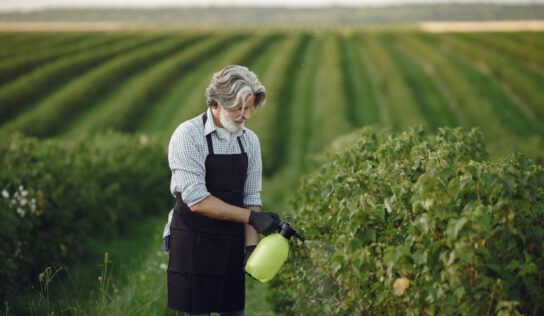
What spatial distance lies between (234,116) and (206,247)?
76cm

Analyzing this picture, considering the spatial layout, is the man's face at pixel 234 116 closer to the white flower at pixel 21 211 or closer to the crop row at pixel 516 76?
the white flower at pixel 21 211

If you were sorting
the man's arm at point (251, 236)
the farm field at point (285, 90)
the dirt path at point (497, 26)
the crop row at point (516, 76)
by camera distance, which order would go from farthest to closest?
the dirt path at point (497, 26) → the crop row at point (516, 76) → the farm field at point (285, 90) → the man's arm at point (251, 236)

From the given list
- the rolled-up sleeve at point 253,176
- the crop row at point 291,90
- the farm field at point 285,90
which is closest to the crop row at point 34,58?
the farm field at point 285,90

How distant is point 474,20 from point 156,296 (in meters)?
56.4

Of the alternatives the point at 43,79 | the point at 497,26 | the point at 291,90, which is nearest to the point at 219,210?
the point at 43,79

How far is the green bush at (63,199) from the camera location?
4.91 meters

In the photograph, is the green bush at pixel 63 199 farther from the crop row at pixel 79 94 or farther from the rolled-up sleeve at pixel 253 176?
the crop row at pixel 79 94

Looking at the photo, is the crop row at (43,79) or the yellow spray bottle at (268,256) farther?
the crop row at (43,79)

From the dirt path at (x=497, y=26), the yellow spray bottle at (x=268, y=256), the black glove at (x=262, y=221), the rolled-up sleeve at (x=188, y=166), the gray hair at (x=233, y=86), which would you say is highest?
the dirt path at (x=497, y=26)

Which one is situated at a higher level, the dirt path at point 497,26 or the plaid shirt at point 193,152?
the dirt path at point 497,26

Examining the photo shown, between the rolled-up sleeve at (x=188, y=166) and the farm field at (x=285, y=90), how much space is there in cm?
666

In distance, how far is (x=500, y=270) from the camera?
237 cm

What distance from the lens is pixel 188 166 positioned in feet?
8.81

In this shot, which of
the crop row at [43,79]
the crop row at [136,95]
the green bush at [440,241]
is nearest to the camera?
the green bush at [440,241]
